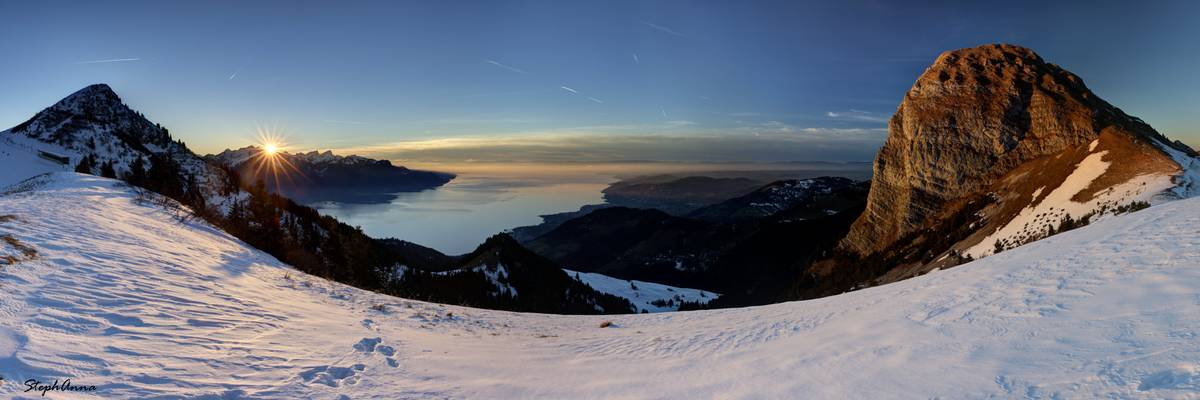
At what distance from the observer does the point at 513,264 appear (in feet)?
366

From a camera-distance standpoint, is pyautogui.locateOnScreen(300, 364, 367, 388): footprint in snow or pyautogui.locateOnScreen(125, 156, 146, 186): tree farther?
pyautogui.locateOnScreen(125, 156, 146, 186): tree

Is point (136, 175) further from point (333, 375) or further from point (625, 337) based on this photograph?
point (625, 337)

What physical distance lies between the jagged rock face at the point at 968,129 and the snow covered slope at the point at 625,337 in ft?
298

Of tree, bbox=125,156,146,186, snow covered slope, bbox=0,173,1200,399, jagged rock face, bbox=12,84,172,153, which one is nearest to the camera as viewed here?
snow covered slope, bbox=0,173,1200,399

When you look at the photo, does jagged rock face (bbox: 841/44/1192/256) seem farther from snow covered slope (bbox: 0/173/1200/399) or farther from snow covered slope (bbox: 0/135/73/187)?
snow covered slope (bbox: 0/135/73/187)

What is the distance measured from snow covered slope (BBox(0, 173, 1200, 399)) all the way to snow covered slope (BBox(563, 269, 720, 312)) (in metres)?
110

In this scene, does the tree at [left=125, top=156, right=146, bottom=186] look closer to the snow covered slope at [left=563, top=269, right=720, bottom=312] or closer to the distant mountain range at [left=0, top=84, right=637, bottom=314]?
the distant mountain range at [left=0, top=84, right=637, bottom=314]

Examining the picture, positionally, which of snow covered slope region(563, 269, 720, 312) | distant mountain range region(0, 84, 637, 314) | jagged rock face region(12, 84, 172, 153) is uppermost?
jagged rock face region(12, 84, 172, 153)

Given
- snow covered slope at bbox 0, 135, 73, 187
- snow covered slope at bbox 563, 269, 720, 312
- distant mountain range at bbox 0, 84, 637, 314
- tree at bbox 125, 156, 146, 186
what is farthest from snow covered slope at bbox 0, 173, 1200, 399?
snow covered slope at bbox 563, 269, 720, 312

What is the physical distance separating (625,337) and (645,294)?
126832mm

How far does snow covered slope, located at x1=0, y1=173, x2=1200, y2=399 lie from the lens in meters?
6.43

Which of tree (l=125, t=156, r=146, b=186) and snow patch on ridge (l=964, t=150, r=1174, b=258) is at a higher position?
tree (l=125, t=156, r=146, b=186)

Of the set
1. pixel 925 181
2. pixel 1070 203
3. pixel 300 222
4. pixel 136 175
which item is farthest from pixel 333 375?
pixel 925 181

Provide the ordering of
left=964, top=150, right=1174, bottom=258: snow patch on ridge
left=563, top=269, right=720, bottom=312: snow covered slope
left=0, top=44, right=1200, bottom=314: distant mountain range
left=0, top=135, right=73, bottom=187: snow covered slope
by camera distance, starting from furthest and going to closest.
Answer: left=563, top=269, right=720, bottom=312: snow covered slope, left=0, top=135, right=73, bottom=187: snow covered slope, left=0, top=44, right=1200, bottom=314: distant mountain range, left=964, top=150, right=1174, bottom=258: snow patch on ridge
